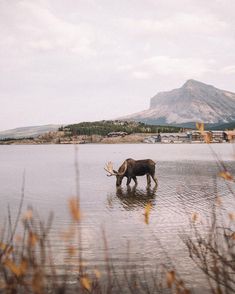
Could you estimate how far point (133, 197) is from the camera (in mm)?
21250

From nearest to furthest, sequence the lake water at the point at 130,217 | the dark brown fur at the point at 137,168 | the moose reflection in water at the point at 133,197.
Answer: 1. the lake water at the point at 130,217
2. the moose reflection in water at the point at 133,197
3. the dark brown fur at the point at 137,168

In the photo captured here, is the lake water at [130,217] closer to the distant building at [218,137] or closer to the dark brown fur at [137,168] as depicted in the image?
the dark brown fur at [137,168]

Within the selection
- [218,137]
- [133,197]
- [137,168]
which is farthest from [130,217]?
[218,137]

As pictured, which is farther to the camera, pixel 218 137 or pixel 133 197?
pixel 218 137

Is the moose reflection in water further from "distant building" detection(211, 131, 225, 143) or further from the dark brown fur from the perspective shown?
Result: "distant building" detection(211, 131, 225, 143)

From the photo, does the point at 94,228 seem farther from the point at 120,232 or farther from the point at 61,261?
the point at 61,261

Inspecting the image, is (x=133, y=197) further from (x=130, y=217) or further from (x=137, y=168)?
(x=130, y=217)

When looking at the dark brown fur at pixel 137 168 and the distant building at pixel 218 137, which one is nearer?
the dark brown fur at pixel 137 168

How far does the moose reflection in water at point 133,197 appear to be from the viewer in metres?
18.5

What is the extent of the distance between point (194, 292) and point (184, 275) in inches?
37.7

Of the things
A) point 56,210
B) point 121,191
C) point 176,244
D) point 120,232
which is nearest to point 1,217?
point 56,210

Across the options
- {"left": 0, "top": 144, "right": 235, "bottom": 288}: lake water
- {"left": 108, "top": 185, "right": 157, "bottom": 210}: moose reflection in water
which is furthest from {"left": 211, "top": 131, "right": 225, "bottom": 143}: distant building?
{"left": 108, "top": 185, "right": 157, "bottom": 210}: moose reflection in water

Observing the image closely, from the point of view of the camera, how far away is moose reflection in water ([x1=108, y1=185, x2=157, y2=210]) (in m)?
18.5

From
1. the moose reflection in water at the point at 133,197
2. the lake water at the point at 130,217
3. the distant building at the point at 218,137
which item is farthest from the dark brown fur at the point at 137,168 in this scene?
the distant building at the point at 218,137
